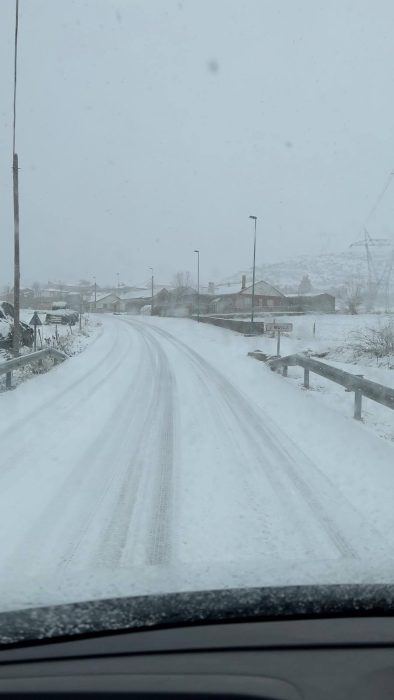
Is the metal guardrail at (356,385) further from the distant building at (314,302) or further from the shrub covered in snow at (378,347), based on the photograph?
the distant building at (314,302)

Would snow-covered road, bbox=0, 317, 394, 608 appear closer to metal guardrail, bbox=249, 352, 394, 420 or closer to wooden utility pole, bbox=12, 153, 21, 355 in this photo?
metal guardrail, bbox=249, 352, 394, 420

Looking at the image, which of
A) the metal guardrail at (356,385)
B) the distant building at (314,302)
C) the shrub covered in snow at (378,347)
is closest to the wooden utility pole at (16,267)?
the metal guardrail at (356,385)

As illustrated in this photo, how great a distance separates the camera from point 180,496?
6375 mm

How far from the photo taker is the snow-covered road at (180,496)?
244 centimetres

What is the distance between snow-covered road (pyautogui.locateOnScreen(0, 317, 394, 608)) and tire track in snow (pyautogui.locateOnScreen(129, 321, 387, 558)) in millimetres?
24

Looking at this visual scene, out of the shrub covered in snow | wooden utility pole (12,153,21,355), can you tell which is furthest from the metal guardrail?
wooden utility pole (12,153,21,355)

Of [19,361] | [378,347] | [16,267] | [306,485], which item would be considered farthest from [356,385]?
[16,267]

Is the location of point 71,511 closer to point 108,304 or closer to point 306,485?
point 306,485

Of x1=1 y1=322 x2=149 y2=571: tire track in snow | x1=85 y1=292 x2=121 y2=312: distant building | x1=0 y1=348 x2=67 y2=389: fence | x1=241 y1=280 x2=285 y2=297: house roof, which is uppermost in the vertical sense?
x1=241 y1=280 x2=285 y2=297: house roof

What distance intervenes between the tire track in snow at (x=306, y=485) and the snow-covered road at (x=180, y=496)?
0.02 metres

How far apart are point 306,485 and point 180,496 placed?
4.90 ft

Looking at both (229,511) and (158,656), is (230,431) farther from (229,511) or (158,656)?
(158,656)

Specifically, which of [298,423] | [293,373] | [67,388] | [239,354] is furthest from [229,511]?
[239,354]

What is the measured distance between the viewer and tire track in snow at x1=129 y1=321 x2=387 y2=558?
5211 millimetres
